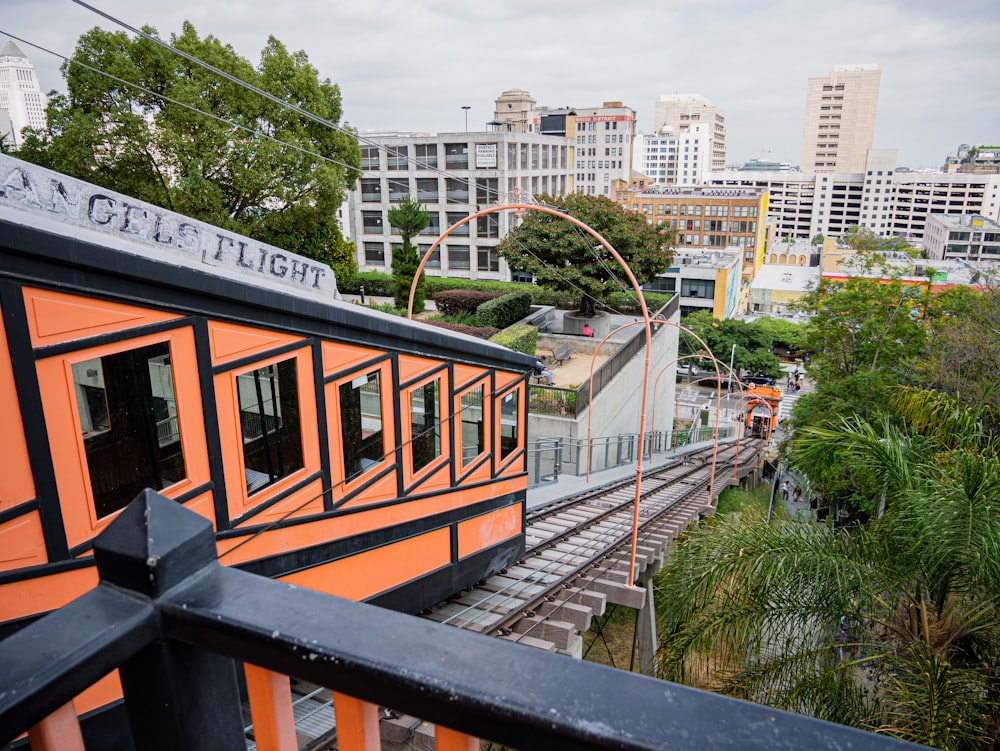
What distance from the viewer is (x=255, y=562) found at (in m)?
5.85

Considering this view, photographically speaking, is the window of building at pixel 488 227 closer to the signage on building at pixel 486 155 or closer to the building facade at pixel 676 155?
the signage on building at pixel 486 155

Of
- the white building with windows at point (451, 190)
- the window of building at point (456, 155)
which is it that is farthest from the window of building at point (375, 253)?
the window of building at point (456, 155)

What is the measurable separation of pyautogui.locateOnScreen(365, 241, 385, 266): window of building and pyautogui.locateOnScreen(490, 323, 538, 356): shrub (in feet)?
101

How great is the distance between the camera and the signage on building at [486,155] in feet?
169

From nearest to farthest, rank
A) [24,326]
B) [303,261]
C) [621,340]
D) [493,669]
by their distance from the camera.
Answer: [493,669] < [24,326] < [303,261] < [621,340]

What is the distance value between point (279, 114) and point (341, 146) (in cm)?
276

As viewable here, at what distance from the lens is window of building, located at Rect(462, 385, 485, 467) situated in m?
8.52

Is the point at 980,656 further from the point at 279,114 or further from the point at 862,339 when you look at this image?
the point at 279,114

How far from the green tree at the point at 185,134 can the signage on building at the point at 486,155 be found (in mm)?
30198

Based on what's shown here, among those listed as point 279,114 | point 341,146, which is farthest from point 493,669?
point 341,146

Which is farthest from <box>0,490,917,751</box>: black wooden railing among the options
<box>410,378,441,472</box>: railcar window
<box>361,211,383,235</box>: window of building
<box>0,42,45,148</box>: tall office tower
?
<box>0,42,45,148</box>: tall office tower

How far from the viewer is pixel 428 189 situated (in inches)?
2071

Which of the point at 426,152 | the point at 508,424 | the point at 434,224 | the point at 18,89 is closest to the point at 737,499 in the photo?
the point at 508,424

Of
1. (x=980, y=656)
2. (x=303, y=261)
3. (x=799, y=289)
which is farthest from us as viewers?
(x=799, y=289)
